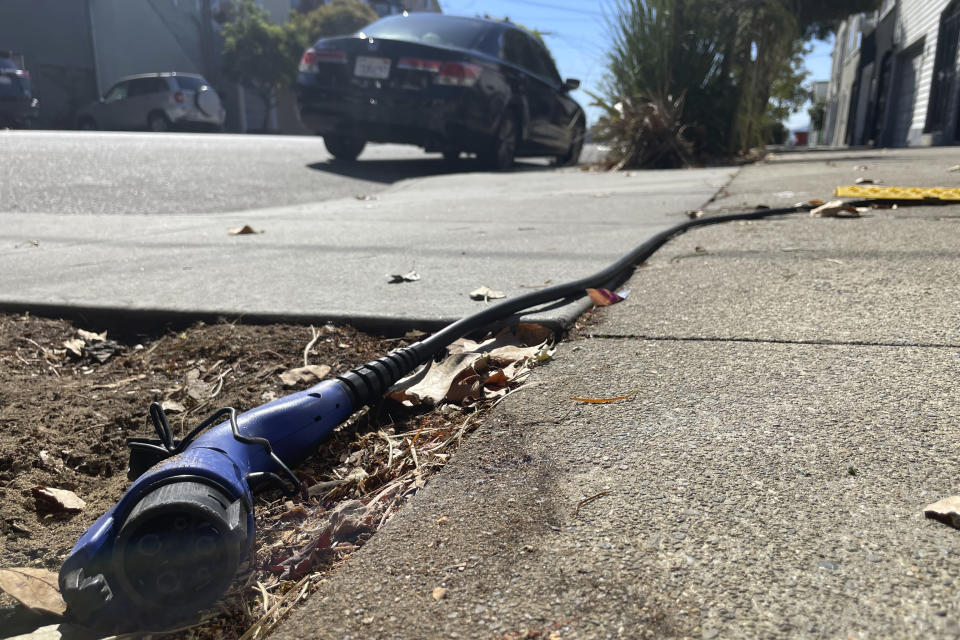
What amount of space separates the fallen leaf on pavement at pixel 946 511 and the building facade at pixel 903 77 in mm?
12812

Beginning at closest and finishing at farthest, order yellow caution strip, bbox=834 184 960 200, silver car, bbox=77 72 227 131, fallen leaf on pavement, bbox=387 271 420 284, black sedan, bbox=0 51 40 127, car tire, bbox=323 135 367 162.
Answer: fallen leaf on pavement, bbox=387 271 420 284
yellow caution strip, bbox=834 184 960 200
car tire, bbox=323 135 367 162
black sedan, bbox=0 51 40 127
silver car, bbox=77 72 227 131

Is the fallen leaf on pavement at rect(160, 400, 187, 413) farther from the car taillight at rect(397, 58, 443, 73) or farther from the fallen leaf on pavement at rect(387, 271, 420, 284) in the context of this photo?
the car taillight at rect(397, 58, 443, 73)

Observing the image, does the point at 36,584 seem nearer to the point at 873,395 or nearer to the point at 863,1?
the point at 873,395

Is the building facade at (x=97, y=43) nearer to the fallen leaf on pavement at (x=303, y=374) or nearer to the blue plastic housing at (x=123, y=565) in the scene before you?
the fallen leaf on pavement at (x=303, y=374)

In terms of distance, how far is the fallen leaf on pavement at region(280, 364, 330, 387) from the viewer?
5.87ft

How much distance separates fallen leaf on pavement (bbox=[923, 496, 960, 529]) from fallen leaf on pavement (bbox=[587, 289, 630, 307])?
3.88 feet

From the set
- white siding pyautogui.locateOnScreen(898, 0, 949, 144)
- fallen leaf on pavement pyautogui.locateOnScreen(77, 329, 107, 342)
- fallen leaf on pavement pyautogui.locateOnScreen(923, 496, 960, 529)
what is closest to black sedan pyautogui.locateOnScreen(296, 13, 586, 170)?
fallen leaf on pavement pyautogui.locateOnScreen(77, 329, 107, 342)

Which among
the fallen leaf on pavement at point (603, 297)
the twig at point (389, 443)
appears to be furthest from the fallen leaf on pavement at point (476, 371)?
the fallen leaf on pavement at point (603, 297)

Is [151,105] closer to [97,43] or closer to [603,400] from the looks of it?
[97,43]

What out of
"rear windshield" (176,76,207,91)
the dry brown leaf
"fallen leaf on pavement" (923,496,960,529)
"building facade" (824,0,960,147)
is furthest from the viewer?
"rear windshield" (176,76,207,91)

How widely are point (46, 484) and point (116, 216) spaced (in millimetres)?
3738

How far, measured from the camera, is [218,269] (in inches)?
108

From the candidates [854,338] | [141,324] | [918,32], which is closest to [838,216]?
[854,338]

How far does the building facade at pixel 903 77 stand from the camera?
12.5 m
